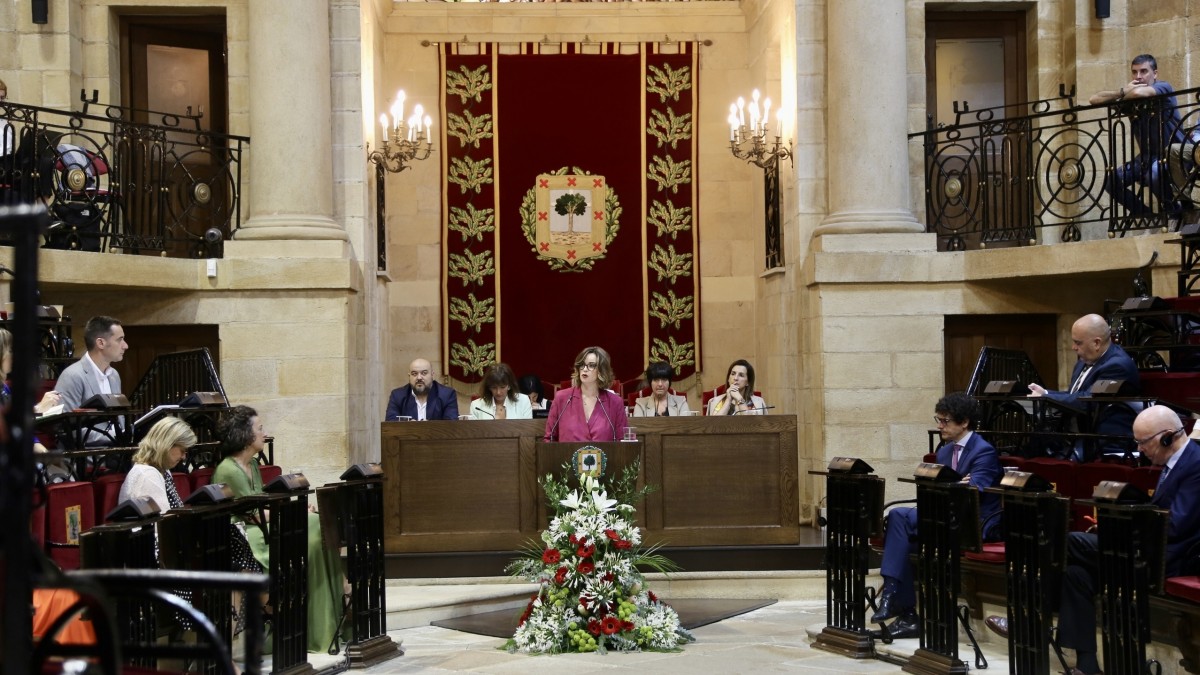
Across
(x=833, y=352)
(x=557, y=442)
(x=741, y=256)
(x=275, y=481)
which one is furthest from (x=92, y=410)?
(x=741, y=256)

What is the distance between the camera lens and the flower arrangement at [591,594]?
7121mm

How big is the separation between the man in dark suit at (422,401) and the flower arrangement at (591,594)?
89.1 inches

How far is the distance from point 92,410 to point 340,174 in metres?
4.17

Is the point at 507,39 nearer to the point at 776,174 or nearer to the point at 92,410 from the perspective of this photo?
the point at 776,174

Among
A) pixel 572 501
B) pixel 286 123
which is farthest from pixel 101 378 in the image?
pixel 286 123

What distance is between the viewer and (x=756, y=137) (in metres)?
11.2

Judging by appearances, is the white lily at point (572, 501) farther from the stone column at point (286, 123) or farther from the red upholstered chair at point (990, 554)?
the stone column at point (286, 123)

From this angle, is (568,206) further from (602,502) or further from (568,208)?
(602,502)

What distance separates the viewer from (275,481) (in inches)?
251

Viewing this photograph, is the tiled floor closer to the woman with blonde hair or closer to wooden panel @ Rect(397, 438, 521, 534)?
wooden panel @ Rect(397, 438, 521, 534)

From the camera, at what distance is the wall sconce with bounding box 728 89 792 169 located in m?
11.1

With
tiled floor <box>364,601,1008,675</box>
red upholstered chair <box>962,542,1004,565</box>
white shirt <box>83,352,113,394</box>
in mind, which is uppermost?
white shirt <box>83,352,113,394</box>

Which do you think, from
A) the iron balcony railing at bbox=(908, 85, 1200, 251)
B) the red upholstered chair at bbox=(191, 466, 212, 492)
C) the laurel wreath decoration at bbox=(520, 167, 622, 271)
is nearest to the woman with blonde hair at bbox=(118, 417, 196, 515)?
the red upholstered chair at bbox=(191, 466, 212, 492)

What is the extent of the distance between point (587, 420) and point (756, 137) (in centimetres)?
371
